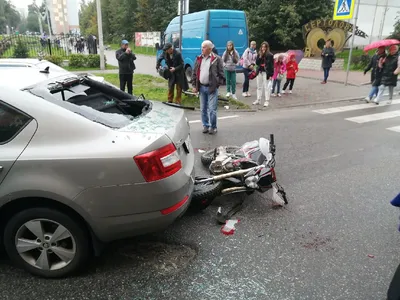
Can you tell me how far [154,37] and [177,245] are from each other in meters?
35.7

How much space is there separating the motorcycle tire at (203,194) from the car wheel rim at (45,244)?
52.5 inches

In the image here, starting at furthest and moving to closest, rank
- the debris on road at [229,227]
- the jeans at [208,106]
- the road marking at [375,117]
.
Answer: the road marking at [375,117]
the jeans at [208,106]
the debris on road at [229,227]

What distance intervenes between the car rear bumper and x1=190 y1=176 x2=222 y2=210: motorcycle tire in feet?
2.66

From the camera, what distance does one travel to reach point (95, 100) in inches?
129

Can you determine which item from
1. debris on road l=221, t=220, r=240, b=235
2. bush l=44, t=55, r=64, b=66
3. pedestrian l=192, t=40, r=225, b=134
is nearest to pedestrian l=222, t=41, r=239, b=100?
pedestrian l=192, t=40, r=225, b=134

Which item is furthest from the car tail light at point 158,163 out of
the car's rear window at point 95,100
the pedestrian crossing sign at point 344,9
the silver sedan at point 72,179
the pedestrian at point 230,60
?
the pedestrian crossing sign at point 344,9

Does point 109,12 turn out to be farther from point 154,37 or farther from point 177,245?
point 177,245

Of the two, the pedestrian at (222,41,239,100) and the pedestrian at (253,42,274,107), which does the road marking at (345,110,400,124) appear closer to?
the pedestrian at (253,42,274,107)

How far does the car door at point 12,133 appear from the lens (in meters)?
2.34

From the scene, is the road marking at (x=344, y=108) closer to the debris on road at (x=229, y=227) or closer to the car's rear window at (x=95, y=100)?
the debris on road at (x=229, y=227)

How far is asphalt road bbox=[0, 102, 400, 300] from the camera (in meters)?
2.52

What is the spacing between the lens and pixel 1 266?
8.94ft

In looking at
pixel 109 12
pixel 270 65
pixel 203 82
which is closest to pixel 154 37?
pixel 270 65

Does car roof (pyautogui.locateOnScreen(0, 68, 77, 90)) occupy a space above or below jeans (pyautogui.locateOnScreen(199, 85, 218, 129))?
above
